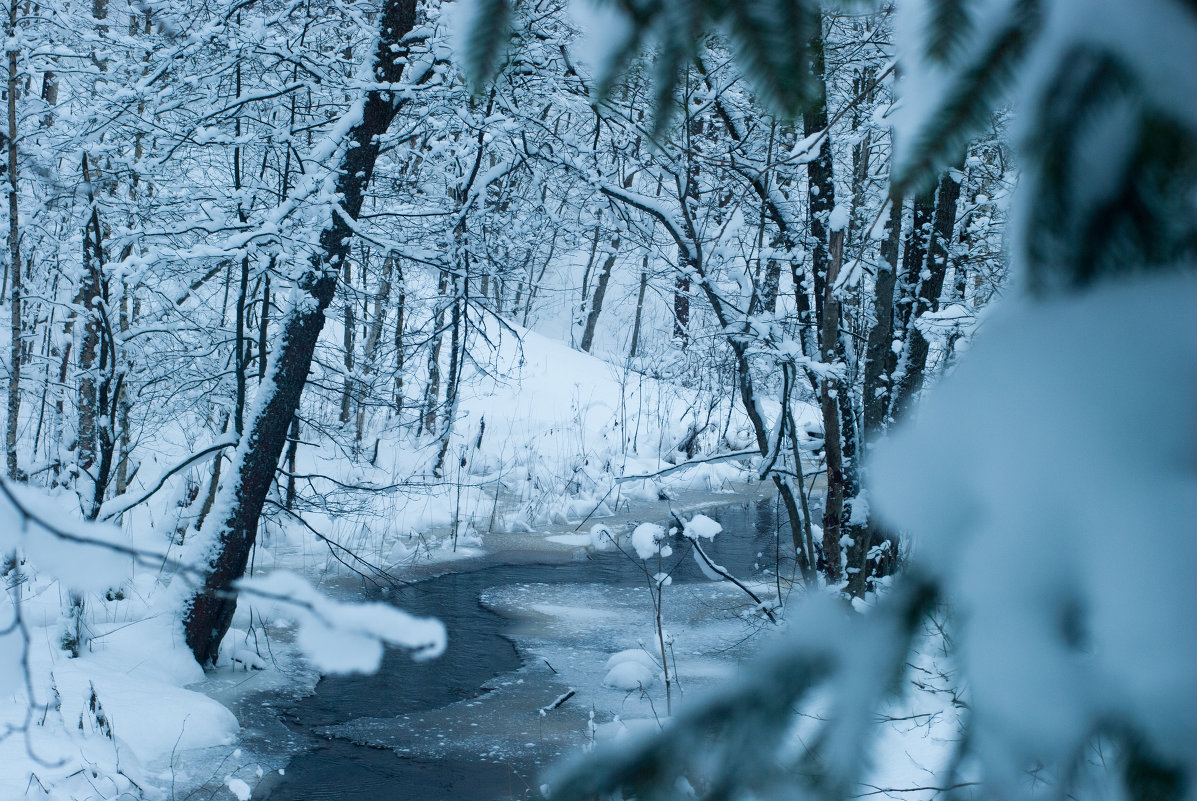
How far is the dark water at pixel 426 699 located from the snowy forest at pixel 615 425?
3 cm

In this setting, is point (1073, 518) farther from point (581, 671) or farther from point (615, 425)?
point (615, 425)

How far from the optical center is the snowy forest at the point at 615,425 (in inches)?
23.6

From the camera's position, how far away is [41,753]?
11.1ft

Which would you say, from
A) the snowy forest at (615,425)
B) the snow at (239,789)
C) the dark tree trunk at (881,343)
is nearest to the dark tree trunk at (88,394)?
the snowy forest at (615,425)

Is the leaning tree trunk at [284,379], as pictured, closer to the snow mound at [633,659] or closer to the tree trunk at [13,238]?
the snow mound at [633,659]

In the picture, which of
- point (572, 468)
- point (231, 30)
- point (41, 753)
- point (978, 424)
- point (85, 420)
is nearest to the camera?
point (978, 424)

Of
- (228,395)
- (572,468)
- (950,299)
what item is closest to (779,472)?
(950,299)

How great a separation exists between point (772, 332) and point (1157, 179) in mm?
3874

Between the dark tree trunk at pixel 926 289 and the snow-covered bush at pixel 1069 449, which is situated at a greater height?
the dark tree trunk at pixel 926 289

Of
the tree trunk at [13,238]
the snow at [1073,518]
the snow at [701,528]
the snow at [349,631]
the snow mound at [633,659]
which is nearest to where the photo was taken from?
the snow at [1073,518]

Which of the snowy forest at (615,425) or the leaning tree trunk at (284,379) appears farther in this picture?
the leaning tree trunk at (284,379)

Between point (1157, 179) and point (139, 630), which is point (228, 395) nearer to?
point (139, 630)

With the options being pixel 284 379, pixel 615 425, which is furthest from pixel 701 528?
pixel 615 425

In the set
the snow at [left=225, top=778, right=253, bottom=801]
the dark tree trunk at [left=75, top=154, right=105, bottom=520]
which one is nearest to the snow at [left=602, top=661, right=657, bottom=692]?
the snow at [left=225, top=778, right=253, bottom=801]
